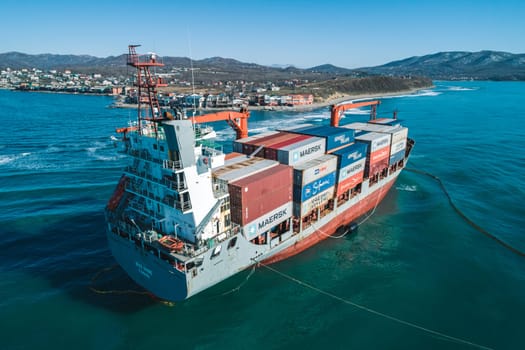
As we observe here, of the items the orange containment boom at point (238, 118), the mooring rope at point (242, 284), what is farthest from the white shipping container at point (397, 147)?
the mooring rope at point (242, 284)

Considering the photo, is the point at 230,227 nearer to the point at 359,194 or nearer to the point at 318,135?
the point at 318,135

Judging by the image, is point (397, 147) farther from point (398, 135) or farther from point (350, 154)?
point (350, 154)

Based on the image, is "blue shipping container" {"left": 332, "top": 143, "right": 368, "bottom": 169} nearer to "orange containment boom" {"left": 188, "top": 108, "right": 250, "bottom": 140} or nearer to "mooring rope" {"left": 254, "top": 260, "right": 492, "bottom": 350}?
"orange containment boom" {"left": 188, "top": 108, "right": 250, "bottom": 140}

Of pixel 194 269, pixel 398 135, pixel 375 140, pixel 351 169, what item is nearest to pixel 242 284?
pixel 194 269

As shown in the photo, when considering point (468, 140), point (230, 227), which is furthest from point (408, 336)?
point (468, 140)

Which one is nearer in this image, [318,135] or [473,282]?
[473,282]
